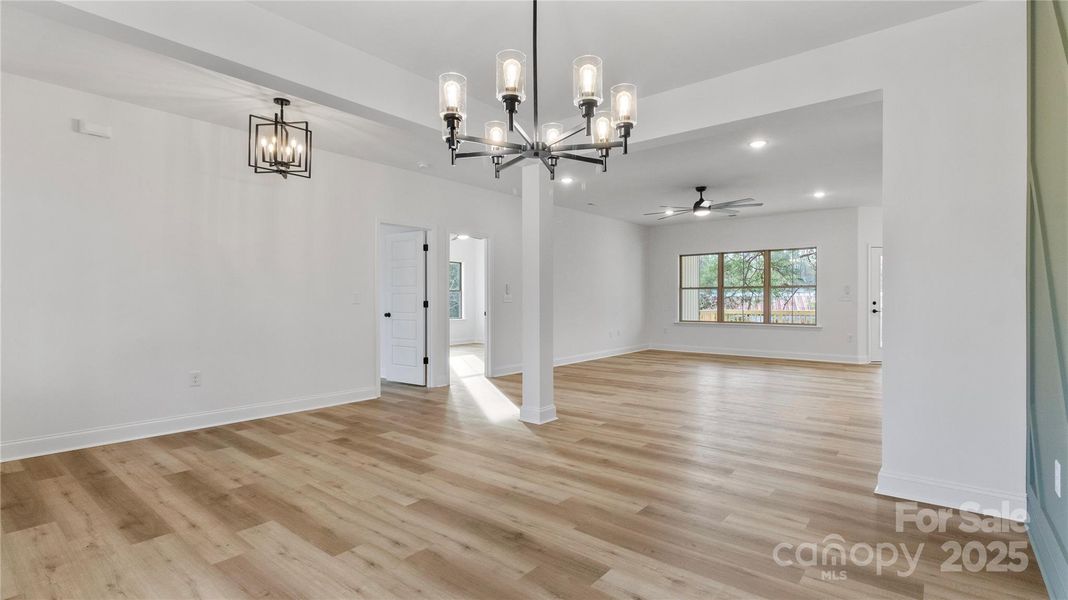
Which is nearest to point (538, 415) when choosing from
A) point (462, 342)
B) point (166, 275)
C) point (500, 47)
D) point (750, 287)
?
→ point (500, 47)

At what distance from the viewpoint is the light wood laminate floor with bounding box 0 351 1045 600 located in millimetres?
1983

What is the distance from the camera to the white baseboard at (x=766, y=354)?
856cm

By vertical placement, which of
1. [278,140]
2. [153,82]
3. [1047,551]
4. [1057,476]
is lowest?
[1047,551]

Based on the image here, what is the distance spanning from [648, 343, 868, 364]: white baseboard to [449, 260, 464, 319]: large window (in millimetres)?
4510

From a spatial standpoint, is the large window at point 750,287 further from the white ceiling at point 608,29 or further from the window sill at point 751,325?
the white ceiling at point 608,29

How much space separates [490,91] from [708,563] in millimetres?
3244

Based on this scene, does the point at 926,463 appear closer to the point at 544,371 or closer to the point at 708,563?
the point at 708,563

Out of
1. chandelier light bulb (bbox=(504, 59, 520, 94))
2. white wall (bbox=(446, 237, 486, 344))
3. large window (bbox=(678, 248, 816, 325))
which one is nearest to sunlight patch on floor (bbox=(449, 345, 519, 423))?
white wall (bbox=(446, 237, 486, 344))

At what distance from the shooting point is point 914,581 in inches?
78.0

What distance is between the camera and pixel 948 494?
267 cm

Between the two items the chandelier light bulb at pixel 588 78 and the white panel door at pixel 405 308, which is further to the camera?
the white panel door at pixel 405 308

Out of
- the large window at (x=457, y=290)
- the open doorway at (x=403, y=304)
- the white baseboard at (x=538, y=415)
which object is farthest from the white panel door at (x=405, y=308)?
the large window at (x=457, y=290)

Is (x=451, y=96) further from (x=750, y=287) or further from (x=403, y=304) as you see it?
(x=750, y=287)

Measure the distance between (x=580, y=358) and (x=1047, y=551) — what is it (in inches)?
266
